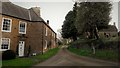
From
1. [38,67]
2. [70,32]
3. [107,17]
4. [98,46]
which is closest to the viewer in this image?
[38,67]

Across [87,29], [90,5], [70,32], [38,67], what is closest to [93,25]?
[87,29]

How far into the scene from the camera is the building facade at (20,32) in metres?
25.3

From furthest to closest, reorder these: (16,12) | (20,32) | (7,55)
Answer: (16,12)
(20,32)
(7,55)

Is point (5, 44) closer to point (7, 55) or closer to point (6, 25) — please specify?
point (7, 55)

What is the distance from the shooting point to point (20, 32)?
2791 centimetres

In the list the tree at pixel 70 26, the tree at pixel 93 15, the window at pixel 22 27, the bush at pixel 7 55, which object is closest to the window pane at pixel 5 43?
the bush at pixel 7 55

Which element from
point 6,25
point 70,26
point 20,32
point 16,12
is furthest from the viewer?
point 70,26

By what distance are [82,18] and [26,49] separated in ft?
37.7

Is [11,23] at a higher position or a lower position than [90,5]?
lower

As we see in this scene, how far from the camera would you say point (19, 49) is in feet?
90.3

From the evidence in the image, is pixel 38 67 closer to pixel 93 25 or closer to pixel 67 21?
pixel 93 25

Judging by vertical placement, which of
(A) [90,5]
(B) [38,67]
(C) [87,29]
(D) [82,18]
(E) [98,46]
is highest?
(A) [90,5]

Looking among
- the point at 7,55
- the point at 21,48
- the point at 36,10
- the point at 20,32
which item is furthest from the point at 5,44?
the point at 36,10

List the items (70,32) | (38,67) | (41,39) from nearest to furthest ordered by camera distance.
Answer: (38,67)
(41,39)
(70,32)
